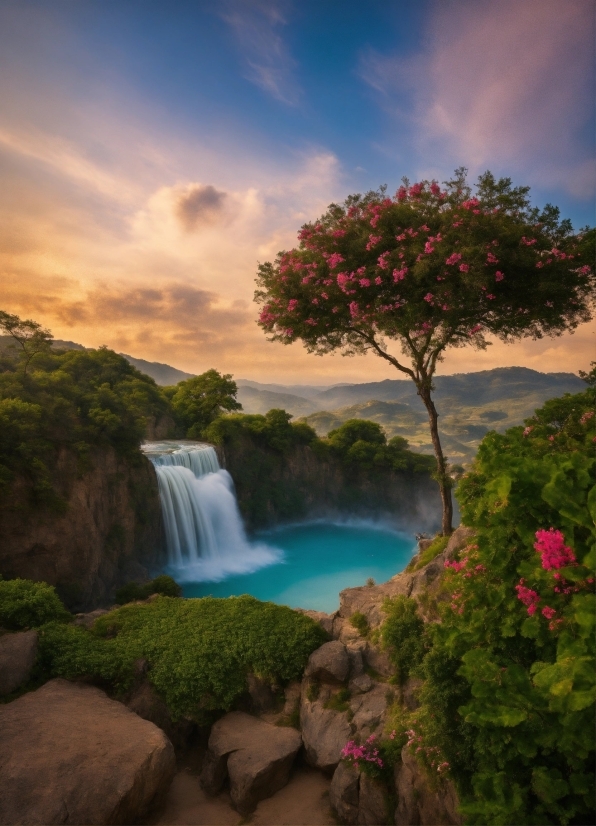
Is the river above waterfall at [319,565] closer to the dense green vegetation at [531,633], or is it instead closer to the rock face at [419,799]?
the rock face at [419,799]

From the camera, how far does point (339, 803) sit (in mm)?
8461

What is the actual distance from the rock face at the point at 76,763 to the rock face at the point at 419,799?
4.32 meters

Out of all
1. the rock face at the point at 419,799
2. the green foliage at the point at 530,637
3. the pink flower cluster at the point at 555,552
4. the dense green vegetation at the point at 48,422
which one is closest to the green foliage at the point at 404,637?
the rock face at the point at 419,799

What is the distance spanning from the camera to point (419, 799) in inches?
286

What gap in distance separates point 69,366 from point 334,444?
2412 centimetres

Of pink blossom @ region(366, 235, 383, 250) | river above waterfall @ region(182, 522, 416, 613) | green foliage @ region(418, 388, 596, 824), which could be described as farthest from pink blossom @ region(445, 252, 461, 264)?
river above waterfall @ region(182, 522, 416, 613)

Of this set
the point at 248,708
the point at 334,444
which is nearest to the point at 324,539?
the point at 334,444

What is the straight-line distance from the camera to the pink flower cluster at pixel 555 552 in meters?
3.66

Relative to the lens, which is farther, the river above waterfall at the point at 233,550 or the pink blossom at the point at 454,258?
the river above waterfall at the point at 233,550

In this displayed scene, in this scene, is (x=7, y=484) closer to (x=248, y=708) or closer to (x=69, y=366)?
(x=248, y=708)

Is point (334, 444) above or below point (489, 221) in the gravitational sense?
below

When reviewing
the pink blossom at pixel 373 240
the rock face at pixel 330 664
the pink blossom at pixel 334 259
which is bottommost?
the rock face at pixel 330 664

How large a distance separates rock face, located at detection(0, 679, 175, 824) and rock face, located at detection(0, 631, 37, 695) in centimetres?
75

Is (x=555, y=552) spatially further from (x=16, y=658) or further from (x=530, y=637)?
(x=16, y=658)
